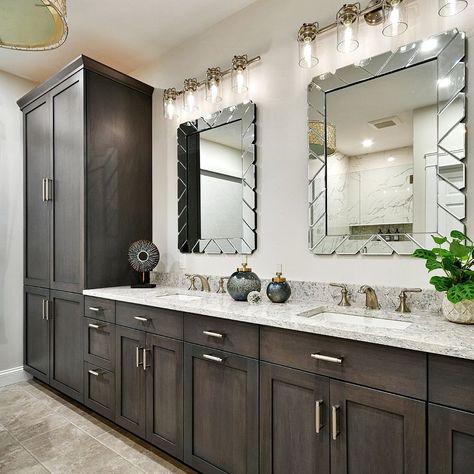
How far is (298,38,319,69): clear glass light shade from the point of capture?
2025 millimetres

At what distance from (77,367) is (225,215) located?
1.56m

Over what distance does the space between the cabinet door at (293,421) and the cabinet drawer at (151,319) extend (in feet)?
1.91

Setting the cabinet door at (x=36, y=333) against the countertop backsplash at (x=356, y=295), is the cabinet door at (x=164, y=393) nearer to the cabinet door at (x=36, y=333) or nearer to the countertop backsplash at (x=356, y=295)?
the countertop backsplash at (x=356, y=295)

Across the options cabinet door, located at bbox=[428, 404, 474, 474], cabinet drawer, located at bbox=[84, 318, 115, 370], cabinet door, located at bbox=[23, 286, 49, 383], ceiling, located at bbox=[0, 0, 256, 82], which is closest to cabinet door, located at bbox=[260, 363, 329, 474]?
cabinet door, located at bbox=[428, 404, 474, 474]

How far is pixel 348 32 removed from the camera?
188 cm

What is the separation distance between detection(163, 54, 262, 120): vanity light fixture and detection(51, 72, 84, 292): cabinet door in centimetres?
64

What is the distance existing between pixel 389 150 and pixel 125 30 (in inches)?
84.2

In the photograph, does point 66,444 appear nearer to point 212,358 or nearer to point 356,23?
point 212,358

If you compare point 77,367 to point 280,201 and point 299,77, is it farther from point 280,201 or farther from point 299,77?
point 299,77

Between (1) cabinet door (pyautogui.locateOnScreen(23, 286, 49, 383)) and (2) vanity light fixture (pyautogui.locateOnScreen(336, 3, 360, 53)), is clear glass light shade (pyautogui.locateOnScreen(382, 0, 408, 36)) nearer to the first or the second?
(2) vanity light fixture (pyautogui.locateOnScreen(336, 3, 360, 53))

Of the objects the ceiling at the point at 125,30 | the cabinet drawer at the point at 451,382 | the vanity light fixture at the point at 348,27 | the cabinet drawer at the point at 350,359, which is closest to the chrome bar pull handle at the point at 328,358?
the cabinet drawer at the point at 350,359

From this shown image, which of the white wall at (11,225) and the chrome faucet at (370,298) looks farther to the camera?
the white wall at (11,225)

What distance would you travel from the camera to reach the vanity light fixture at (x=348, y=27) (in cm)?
186

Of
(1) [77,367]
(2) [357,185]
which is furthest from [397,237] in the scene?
(1) [77,367]
